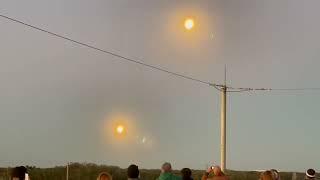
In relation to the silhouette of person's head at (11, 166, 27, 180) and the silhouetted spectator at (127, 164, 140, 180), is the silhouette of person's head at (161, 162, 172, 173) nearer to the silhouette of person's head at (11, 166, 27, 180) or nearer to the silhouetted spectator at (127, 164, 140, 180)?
the silhouetted spectator at (127, 164, 140, 180)

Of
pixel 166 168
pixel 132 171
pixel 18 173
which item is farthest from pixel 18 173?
pixel 166 168

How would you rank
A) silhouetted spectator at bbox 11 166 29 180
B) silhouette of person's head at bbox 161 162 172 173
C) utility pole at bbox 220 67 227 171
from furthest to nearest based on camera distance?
utility pole at bbox 220 67 227 171
silhouette of person's head at bbox 161 162 172 173
silhouetted spectator at bbox 11 166 29 180

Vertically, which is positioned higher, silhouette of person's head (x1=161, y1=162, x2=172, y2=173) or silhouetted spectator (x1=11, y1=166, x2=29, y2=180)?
silhouette of person's head (x1=161, y1=162, x2=172, y2=173)

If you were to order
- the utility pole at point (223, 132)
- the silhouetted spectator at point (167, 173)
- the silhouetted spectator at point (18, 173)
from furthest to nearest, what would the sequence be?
the utility pole at point (223, 132)
the silhouetted spectator at point (167, 173)
the silhouetted spectator at point (18, 173)

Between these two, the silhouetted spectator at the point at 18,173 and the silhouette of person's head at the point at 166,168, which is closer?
the silhouetted spectator at the point at 18,173

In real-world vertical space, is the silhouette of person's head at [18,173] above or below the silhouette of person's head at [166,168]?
below

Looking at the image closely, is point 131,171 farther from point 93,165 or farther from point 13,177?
point 93,165

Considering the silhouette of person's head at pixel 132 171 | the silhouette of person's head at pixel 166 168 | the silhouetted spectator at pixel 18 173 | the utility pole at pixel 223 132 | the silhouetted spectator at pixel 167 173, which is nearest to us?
the silhouette of person's head at pixel 132 171

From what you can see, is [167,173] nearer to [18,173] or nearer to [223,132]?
[18,173]

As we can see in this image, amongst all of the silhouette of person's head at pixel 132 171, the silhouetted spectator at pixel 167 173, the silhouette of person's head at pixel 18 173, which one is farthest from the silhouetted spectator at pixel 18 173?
the silhouetted spectator at pixel 167 173

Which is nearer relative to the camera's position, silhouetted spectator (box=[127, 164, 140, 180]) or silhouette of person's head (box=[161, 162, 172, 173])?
silhouetted spectator (box=[127, 164, 140, 180])

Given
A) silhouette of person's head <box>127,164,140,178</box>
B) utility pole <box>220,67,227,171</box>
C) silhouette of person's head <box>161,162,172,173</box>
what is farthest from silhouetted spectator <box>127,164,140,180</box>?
utility pole <box>220,67,227,171</box>

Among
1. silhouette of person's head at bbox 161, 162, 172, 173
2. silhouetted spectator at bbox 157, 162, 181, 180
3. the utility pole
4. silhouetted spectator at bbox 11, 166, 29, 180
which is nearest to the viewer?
silhouetted spectator at bbox 11, 166, 29, 180

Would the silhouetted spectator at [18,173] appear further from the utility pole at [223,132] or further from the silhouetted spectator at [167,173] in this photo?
the utility pole at [223,132]
